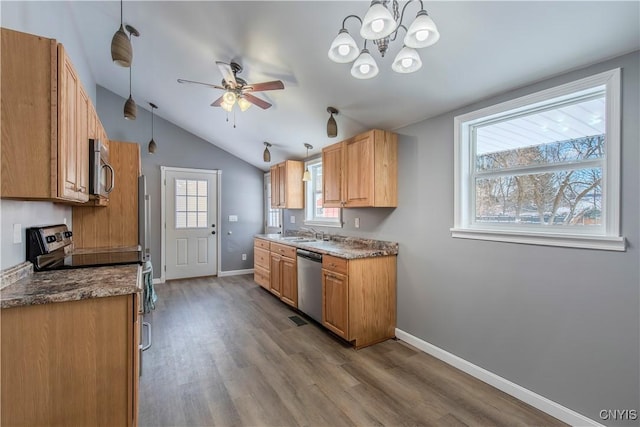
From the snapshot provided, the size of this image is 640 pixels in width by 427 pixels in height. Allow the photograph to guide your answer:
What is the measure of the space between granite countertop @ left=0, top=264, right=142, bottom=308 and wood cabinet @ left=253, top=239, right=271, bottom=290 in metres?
2.73

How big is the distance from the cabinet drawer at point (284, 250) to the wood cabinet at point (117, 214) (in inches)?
72.0

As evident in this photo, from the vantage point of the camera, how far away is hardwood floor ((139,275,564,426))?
191 centimetres

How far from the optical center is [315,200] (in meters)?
→ 4.93

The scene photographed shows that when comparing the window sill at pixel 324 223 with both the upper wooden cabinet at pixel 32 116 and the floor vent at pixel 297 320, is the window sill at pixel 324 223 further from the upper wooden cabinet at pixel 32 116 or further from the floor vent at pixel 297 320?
the upper wooden cabinet at pixel 32 116

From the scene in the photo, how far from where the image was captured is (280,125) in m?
3.99

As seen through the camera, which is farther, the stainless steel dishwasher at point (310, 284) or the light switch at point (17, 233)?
the stainless steel dishwasher at point (310, 284)

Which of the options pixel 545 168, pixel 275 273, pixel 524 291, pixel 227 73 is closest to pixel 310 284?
pixel 275 273

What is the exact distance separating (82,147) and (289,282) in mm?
2758

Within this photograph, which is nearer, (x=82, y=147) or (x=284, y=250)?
(x=82, y=147)

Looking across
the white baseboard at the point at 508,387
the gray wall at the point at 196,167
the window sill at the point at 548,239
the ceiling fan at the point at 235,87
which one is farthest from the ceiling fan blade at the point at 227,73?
the white baseboard at the point at 508,387

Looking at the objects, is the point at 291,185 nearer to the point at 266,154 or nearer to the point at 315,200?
the point at 315,200

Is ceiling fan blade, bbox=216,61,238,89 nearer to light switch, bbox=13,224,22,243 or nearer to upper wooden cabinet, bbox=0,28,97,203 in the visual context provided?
upper wooden cabinet, bbox=0,28,97,203

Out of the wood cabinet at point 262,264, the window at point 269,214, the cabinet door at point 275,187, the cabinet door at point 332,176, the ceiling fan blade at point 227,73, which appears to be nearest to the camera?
the ceiling fan blade at point 227,73

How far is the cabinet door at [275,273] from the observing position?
4.23 meters
